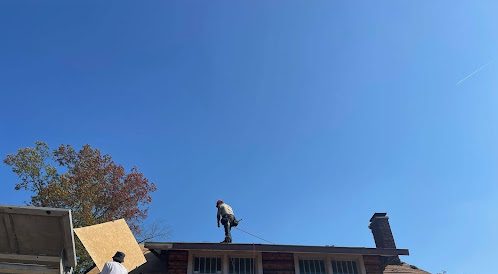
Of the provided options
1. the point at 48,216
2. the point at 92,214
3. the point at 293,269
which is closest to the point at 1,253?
the point at 48,216

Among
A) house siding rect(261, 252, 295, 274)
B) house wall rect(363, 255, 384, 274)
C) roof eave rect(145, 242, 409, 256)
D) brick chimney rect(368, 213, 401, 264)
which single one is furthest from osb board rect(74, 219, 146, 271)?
brick chimney rect(368, 213, 401, 264)

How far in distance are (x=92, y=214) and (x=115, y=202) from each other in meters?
1.54

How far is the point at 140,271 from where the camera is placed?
10273 millimetres

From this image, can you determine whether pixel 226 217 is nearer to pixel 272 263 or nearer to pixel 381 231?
pixel 272 263

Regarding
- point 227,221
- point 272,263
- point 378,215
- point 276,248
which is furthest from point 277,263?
point 378,215

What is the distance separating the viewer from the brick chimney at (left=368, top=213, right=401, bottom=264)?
12.7 metres

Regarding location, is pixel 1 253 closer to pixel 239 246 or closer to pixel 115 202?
pixel 239 246

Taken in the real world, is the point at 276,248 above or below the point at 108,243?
above

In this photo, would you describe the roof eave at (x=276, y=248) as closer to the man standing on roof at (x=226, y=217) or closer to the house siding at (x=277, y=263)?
the house siding at (x=277, y=263)

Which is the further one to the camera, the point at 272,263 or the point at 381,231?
the point at 381,231

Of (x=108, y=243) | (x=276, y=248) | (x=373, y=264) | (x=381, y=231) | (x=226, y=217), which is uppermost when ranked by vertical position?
(x=226, y=217)

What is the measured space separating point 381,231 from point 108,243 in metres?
8.32

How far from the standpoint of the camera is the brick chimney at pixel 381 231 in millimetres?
12703

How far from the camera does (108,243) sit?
800 centimetres
